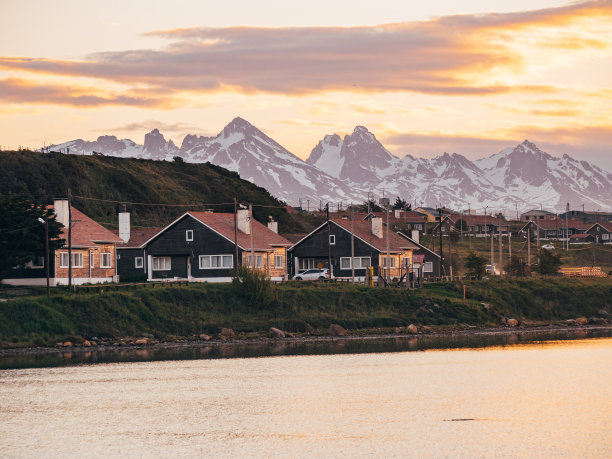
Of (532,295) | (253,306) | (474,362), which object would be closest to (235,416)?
(474,362)

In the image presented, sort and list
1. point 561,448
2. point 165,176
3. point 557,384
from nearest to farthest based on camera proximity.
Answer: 1. point 561,448
2. point 557,384
3. point 165,176

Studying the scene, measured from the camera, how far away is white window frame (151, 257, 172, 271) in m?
101

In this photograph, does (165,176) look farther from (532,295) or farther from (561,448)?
(561,448)

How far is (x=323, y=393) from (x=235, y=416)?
7366mm

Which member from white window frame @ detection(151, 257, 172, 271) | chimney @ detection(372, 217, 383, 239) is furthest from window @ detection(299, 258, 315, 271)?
white window frame @ detection(151, 257, 172, 271)

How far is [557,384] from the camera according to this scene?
5269 cm

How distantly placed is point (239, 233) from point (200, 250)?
490 centimetres

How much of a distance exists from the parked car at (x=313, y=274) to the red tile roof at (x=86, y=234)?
19.9 metres

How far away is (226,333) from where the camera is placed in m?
78.7

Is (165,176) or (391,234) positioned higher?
(165,176)

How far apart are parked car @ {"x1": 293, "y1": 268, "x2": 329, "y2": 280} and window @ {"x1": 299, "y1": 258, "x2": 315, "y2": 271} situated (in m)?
3.08

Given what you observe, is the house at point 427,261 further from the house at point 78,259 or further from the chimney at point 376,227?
the house at point 78,259

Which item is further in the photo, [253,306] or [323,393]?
[253,306]

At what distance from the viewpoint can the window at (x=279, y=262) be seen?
106m
